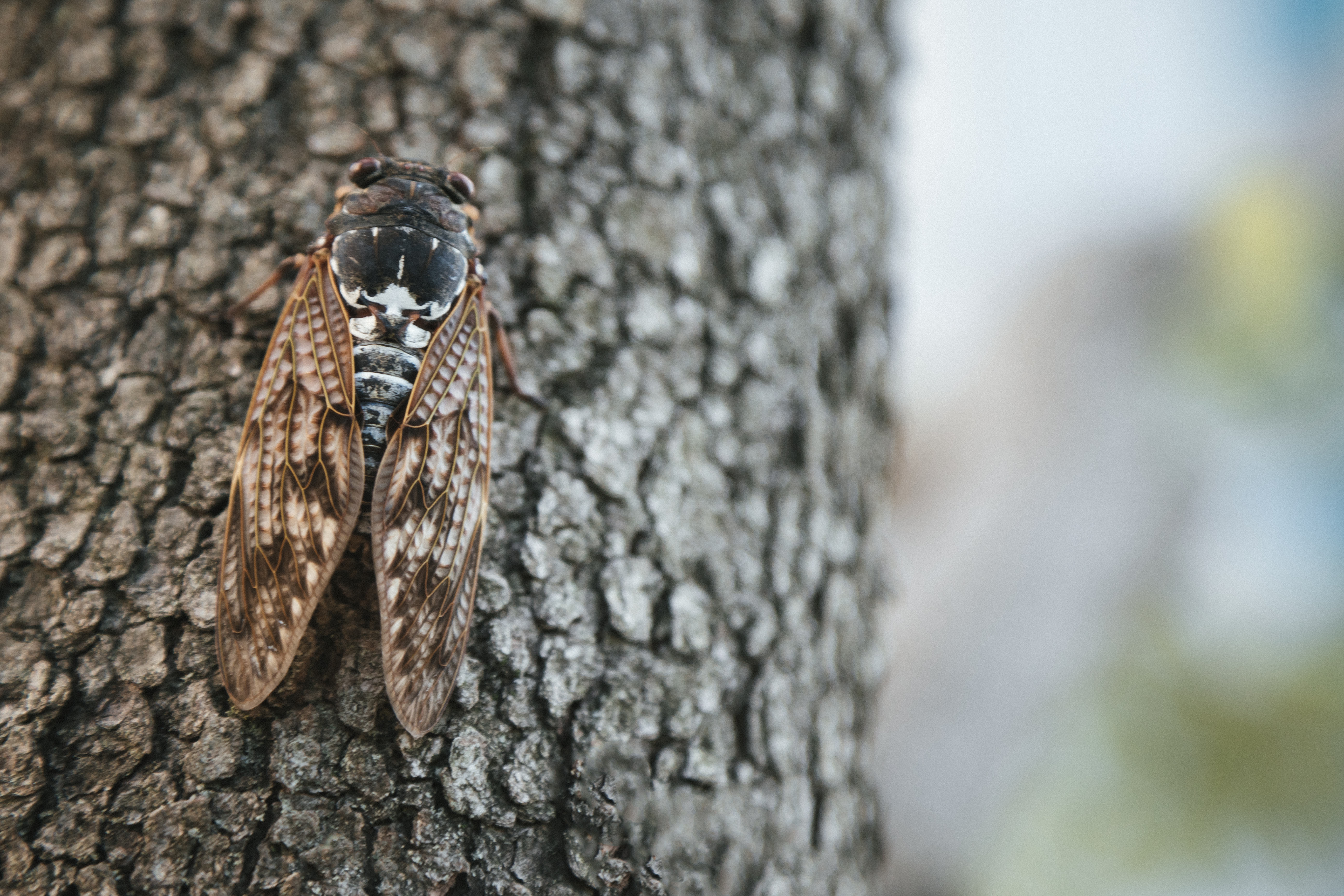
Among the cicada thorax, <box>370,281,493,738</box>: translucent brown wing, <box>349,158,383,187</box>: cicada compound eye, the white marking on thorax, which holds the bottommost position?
<box>370,281,493,738</box>: translucent brown wing

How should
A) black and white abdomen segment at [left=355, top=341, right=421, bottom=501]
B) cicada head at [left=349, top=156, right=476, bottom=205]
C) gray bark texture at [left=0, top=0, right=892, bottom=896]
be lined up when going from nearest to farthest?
gray bark texture at [left=0, top=0, right=892, bottom=896]
black and white abdomen segment at [left=355, top=341, right=421, bottom=501]
cicada head at [left=349, top=156, right=476, bottom=205]

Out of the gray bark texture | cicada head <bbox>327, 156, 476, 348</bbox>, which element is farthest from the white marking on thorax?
the gray bark texture

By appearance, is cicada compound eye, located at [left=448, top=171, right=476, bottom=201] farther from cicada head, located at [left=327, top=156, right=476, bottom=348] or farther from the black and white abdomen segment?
the black and white abdomen segment

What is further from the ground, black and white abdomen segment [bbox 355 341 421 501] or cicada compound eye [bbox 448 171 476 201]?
cicada compound eye [bbox 448 171 476 201]

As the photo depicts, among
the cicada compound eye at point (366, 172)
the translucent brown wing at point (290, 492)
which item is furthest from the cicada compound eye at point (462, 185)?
the translucent brown wing at point (290, 492)

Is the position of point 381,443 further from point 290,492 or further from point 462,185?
point 462,185

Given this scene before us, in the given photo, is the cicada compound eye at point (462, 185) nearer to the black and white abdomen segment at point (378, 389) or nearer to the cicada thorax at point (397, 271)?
the cicada thorax at point (397, 271)

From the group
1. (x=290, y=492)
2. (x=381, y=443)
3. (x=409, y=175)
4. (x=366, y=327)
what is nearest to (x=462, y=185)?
(x=409, y=175)

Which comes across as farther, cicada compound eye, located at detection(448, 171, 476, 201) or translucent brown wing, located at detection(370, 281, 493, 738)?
cicada compound eye, located at detection(448, 171, 476, 201)
